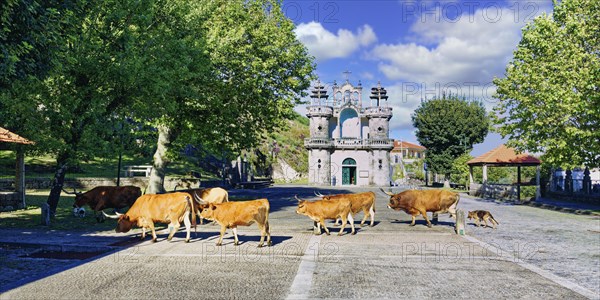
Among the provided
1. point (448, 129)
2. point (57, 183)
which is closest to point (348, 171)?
point (448, 129)

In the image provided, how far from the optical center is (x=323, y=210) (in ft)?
47.8

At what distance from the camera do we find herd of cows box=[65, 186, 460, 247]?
12438mm

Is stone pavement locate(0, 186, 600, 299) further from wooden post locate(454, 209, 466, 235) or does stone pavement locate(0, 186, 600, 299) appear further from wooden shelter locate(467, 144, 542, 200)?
wooden shelter locate(467, 144, 542, 200)

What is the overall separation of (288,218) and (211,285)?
11647 mm

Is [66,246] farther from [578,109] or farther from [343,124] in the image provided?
[343,124]

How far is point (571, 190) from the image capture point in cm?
3519

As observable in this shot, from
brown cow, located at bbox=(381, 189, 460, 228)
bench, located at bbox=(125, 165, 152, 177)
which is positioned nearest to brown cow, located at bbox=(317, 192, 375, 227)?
brown cow, located at bbox=(381, 189, 460, 228)

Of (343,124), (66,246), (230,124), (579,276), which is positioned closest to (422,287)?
(579,276)

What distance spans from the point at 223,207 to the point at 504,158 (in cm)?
3331

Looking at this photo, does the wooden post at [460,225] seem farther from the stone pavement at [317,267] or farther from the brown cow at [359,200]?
the brown cow at [359,200]

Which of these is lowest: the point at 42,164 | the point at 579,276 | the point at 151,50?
the point at 579,276

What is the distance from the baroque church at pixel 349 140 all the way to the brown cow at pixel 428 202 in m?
50.7

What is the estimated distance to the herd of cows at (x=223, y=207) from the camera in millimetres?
12438

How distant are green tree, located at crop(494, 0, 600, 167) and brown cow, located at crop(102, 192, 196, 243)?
69.2 ft
